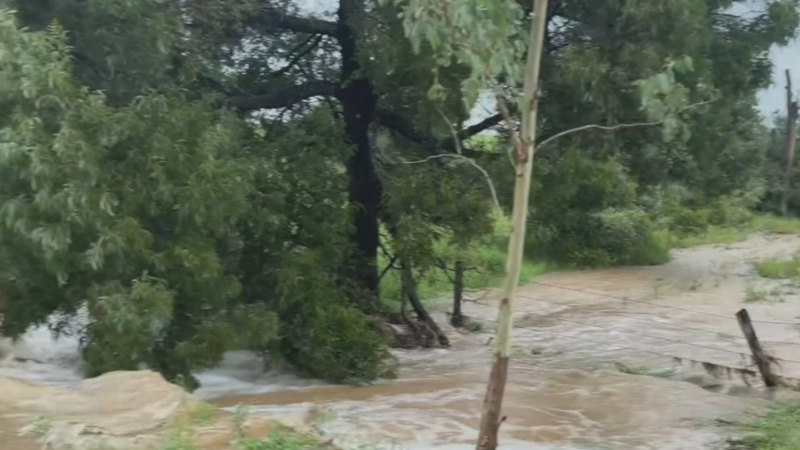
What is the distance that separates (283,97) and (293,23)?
2.98 feet

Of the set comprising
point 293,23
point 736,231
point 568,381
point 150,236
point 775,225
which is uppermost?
point 293,23

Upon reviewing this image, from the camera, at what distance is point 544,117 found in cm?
1194

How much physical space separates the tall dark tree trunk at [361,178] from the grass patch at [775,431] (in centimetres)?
523

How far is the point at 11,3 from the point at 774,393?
8.04 m

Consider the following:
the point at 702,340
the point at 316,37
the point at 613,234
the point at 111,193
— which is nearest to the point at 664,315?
the point at 702,340

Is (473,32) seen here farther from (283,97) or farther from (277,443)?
(283,97)

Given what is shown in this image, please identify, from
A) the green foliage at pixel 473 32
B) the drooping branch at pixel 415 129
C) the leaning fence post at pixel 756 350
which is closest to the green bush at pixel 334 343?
the drooping branch at pixel 415 129

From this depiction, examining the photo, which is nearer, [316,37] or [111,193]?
[111,193]

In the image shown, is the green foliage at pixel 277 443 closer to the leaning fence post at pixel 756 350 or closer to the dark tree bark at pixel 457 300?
the leaning fence post at pixel 756 350

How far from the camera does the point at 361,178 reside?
533 inches

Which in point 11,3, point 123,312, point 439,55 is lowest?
point 123,312

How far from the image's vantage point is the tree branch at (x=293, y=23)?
13.0 m

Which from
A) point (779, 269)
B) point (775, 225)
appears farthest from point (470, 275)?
point (775, 225)

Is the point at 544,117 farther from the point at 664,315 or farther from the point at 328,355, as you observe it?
the point at 664,315
